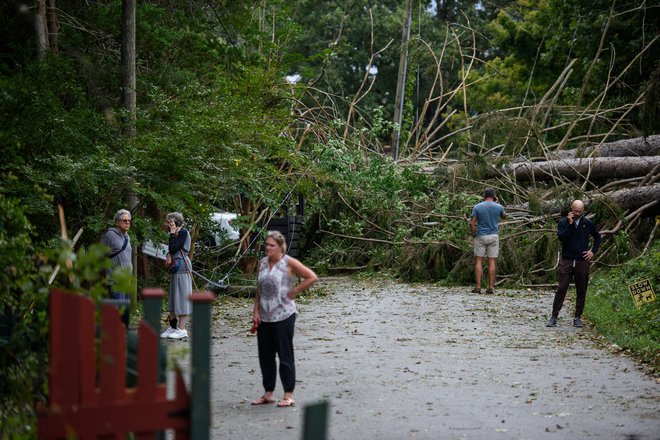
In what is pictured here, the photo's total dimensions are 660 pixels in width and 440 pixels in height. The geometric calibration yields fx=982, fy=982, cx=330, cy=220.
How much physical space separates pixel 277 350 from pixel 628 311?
7.18 m

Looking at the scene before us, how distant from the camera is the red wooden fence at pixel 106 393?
161 inches

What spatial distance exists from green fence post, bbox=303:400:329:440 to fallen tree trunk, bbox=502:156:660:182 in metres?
18.9

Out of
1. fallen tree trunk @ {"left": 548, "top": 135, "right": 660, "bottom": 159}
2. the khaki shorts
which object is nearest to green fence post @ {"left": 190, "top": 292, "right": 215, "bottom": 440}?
the khaki shorts

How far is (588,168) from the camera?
878 inches

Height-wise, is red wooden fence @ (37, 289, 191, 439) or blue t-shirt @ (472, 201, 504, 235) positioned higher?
blue t-shirt @ (472, 201, 504, 235)

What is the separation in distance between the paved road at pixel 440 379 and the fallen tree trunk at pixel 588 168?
6.65 meters

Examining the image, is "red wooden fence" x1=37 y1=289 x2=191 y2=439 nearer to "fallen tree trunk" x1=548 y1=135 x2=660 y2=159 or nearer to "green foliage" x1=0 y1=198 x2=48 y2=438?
"green foliage" x1=0 y1=198 x2=48 y2=438

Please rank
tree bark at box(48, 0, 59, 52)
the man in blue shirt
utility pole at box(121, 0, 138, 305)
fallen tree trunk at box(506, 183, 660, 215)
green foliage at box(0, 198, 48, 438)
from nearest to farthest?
green foliage at box(0, 198, 48, 438) → utility pole at box(121, 0, 138, 305) → tree bark at box(48, 0, 59, 52) → the man in blue shirt → fallen tree trunk at box(506, 183, 660, 215)

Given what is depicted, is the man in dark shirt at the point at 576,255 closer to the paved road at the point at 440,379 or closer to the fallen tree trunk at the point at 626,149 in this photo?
the paved road at the point at 440,379

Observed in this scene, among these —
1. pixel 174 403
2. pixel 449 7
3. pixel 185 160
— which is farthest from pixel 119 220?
pixel 449 7

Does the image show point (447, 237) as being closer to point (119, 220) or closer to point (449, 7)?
point (119, 220)

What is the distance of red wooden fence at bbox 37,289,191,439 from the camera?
4.08 m

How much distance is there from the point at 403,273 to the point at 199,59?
6587mm

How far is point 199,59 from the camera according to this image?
21266 mm
